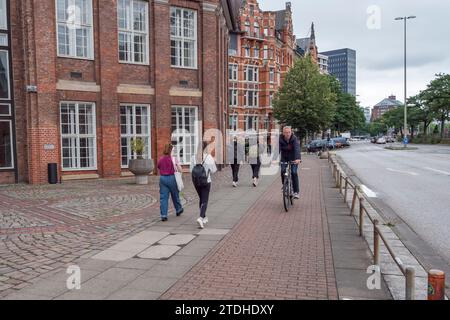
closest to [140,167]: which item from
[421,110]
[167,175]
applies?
[167,175]

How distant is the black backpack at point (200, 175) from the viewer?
811cm

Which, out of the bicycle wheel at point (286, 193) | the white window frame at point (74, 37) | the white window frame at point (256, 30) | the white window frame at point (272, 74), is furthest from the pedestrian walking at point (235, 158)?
the white window frame at point (272, 74)

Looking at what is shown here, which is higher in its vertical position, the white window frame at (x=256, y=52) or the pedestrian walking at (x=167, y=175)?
the white window frame at (x=256, y=52)

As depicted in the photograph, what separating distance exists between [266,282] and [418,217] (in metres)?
5.55

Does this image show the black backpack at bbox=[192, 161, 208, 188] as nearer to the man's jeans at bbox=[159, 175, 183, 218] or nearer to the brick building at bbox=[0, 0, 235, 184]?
the man's jeans at bbox=[159, 175, 183, 218]

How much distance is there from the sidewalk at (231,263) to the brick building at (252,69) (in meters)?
50.2

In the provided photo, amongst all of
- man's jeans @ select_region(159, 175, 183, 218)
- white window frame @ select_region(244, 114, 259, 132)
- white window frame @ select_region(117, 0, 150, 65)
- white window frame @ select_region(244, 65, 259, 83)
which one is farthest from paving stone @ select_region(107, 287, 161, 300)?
white window frame @ select_region(244, 65, 259, 83)

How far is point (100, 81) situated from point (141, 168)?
4.38m

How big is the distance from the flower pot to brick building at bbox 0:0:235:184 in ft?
7.23

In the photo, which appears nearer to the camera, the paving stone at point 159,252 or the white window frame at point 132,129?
the paving stone at point 159,252

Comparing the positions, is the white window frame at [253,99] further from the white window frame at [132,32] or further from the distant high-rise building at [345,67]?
the distant high-rise building at [345,67]

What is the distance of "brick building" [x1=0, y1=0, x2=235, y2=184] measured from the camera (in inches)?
627

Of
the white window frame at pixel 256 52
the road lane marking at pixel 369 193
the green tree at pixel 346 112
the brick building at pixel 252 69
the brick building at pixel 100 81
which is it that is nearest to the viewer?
the road lane marking at pixel 369 193

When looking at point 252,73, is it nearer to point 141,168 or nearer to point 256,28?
point 256,28
